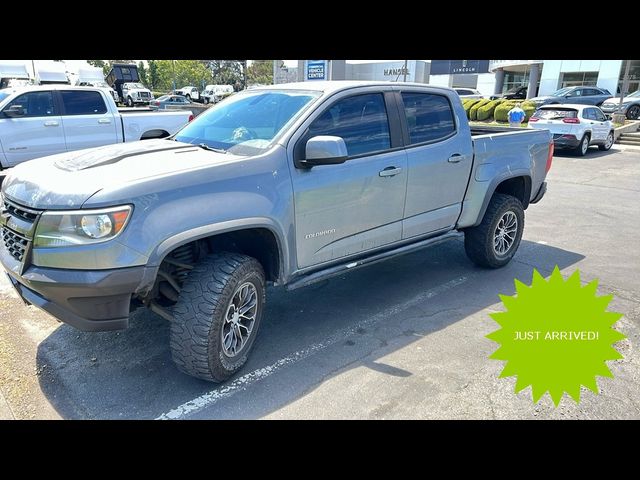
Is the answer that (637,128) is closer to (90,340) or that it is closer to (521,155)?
(521,155)

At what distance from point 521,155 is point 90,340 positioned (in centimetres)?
469

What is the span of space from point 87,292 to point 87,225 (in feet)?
1.23

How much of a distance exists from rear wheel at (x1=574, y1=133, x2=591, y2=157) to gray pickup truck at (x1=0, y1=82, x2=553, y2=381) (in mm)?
12256

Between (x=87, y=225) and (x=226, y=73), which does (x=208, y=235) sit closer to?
(x=87, y=225)

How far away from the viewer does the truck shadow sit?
3.06 m

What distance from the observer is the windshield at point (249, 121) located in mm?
3561

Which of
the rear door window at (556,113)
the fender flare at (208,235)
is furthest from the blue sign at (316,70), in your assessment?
the fender flare at (208,235)

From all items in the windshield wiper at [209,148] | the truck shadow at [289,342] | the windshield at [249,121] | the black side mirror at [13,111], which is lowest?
the truck shadow at [289,342]

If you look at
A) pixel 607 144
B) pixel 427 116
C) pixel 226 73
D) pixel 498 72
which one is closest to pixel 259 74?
pixel 226 73

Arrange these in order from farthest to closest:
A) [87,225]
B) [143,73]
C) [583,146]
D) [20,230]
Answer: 1. [143,73]
2. [583,146]
3. [20,230]
4. [87,225]

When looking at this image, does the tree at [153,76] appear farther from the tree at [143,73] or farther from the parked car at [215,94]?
the parked car at [215,94]

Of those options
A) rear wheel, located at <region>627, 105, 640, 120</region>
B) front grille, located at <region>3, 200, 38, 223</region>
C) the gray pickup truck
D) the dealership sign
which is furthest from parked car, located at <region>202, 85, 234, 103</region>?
front grille, located at <region>3, 200, 38, 223</region>

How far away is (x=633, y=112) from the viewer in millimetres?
22438

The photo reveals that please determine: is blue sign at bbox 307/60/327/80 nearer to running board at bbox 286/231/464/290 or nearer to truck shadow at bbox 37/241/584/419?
truck shadow at bbox 37/241/584/419
